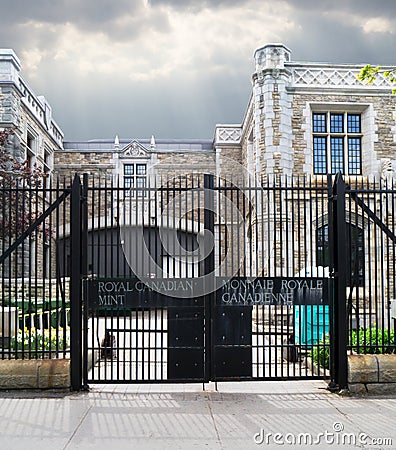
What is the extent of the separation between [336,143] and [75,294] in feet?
46.1

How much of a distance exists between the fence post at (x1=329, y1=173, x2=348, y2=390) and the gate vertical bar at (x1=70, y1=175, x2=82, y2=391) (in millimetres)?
3324

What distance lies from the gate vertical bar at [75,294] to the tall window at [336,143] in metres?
12.9

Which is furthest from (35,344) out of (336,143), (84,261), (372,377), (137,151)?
(137,151)

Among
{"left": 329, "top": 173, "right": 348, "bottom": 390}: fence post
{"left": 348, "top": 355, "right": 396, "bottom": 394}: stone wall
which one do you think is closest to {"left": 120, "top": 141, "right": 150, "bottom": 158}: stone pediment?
{"left": 329, "top": 173, "right": 348, "bottom": 390}: fence post

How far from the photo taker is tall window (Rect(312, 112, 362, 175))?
1909 centimetres

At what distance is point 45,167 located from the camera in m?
24.3

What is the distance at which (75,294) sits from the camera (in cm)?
729

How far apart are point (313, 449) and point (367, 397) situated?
85.9 inches

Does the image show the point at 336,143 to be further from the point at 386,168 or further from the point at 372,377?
the point at 372,377

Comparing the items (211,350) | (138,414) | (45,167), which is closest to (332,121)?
(45,167)

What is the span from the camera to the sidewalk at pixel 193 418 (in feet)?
17.8

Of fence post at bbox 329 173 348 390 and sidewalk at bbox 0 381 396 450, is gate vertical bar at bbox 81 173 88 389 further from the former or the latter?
fence post at bbox 329 173 348 390

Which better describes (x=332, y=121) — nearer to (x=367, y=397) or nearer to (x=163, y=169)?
(x=163, y=169)

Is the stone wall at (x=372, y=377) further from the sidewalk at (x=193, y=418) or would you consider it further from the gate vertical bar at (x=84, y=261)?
the gate vertical bar at (x=84, y=261)
